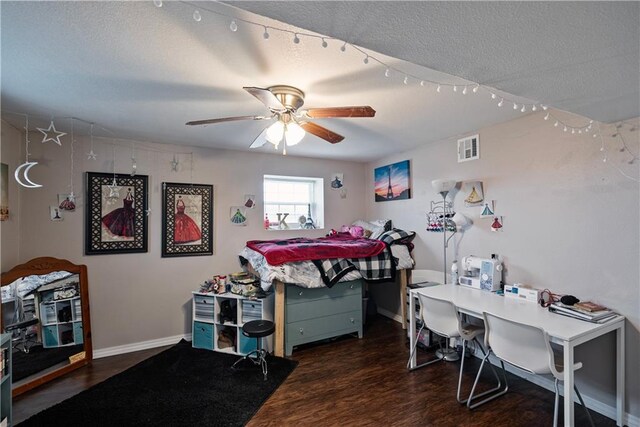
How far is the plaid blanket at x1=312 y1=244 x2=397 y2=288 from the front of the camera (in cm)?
313

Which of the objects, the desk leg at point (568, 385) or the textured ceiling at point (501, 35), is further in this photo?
the desk leg at point (568, 385)

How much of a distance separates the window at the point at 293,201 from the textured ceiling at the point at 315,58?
67.9 inches

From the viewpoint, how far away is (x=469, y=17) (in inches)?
39.1

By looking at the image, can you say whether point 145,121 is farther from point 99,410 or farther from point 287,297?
point 99,410

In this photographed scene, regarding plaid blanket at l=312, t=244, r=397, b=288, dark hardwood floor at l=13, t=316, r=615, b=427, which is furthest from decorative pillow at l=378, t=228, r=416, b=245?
dark hardwood floor at l=13, t=316, r=615, b=427

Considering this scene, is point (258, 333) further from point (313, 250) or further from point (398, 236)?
point (398, 236)

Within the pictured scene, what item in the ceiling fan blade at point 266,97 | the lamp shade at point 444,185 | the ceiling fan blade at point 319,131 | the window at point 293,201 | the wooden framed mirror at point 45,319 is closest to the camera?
the ceiling fan blade at point 266,97

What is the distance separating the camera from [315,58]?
162cm

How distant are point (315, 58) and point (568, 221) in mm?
2275

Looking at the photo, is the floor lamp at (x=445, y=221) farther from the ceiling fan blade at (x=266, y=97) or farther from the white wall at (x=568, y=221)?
the ceiling fan blade at (x=266, y=97)

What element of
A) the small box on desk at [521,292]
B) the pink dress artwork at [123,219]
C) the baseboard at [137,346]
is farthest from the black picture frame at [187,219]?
the small box on desk at [521,292]

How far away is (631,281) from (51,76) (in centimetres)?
398

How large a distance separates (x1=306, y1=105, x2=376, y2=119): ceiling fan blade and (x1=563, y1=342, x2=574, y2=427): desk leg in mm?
1797

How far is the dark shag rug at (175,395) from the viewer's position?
2.09m
